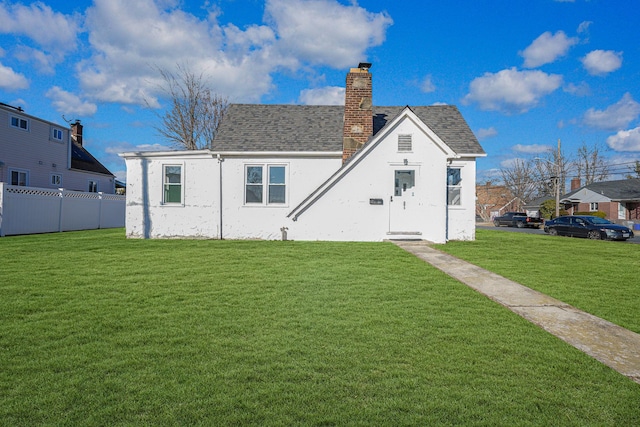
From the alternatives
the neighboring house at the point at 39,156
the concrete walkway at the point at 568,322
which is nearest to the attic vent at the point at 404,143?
the concrete walkway at the point at 568,322

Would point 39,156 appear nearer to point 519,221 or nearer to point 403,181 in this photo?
point 403,181

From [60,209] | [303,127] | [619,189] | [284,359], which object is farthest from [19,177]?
[619,189]

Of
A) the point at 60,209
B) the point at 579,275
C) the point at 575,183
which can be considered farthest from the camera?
the point at 575,183

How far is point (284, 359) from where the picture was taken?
143 inches

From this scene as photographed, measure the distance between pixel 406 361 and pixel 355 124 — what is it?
1266 cm

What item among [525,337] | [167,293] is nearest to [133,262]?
[167,293]

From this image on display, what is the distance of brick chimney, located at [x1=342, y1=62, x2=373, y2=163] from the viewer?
15.1 metres

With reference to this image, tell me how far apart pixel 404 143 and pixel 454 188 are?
317cm

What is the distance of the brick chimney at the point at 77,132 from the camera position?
32.8 m

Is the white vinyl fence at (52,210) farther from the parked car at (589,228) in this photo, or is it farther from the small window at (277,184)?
the parked car at (589,228)

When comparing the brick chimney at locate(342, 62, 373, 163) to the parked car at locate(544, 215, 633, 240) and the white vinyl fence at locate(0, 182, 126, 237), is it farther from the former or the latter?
the parked car at locate(544, 215, 633, 240)

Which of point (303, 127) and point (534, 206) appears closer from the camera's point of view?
point (303, 127)

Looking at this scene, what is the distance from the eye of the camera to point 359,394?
118 inches

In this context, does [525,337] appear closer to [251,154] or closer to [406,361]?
[406,361]
